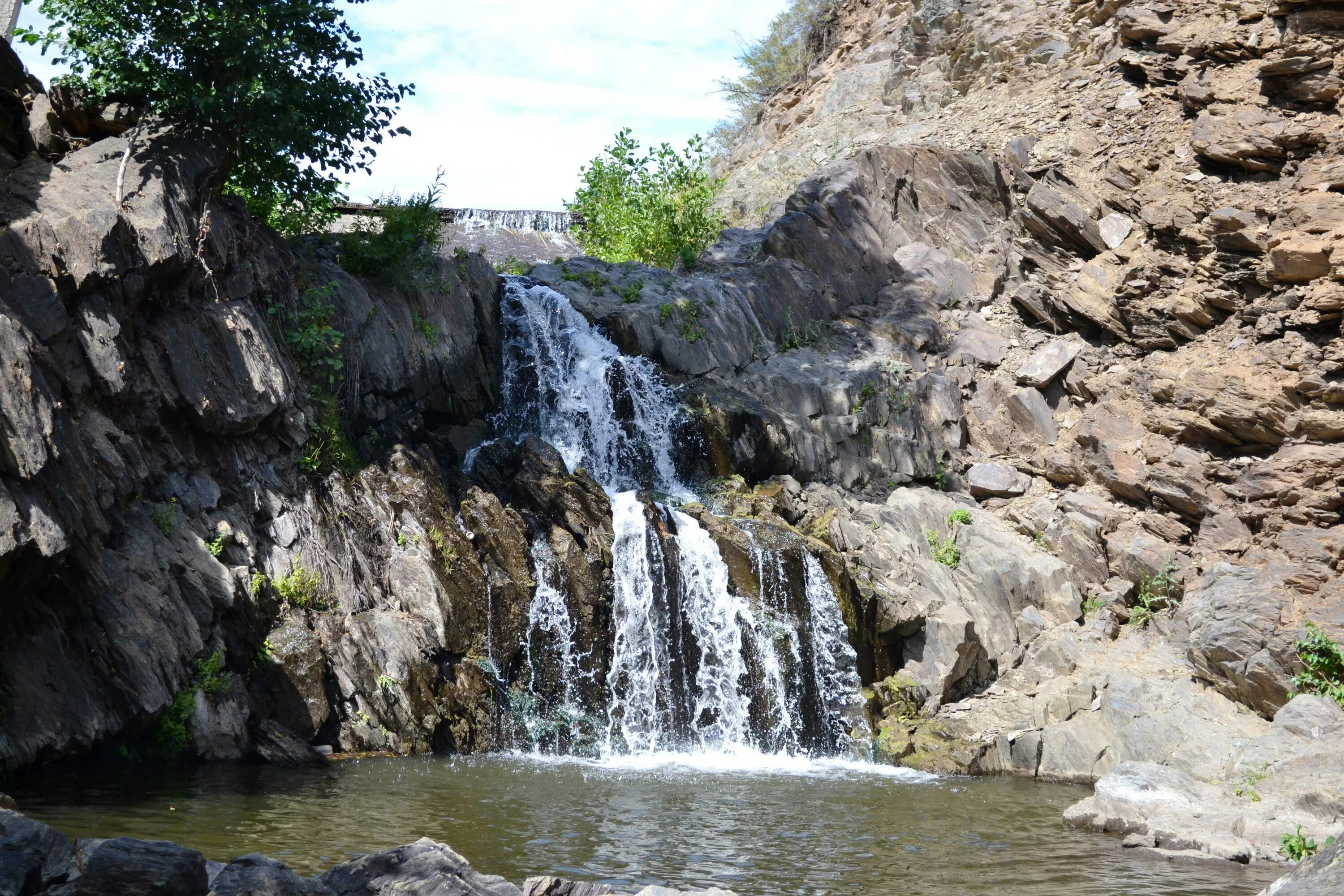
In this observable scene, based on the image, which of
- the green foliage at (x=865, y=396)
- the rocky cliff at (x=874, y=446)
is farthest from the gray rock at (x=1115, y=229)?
the green foliage at (x=865, y=396)

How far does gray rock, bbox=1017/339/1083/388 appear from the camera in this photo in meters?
21.4

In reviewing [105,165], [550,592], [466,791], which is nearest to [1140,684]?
[550,592]

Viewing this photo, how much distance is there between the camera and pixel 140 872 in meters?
6.28

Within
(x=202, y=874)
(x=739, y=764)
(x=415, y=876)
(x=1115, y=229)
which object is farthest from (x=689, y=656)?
(x=1115, y=229)

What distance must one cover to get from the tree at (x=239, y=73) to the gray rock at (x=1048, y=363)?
42.3 feet

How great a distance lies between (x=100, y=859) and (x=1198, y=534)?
1663cm

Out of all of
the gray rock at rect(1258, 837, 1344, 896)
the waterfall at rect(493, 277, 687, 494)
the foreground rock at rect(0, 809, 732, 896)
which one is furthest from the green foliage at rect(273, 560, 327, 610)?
the gray rock at rect(1258, 837, 1344, 896)

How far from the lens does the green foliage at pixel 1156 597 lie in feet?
58.3

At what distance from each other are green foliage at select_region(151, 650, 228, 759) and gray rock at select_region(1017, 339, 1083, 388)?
1543 centimetres

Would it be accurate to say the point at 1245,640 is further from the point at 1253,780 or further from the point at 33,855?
the point at 33,855

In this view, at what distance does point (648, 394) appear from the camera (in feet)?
63.9

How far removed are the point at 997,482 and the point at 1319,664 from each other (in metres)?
6.67

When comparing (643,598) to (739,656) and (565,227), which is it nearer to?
(739,656)

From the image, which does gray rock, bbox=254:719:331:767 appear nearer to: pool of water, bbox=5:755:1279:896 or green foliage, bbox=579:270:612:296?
pool of water, bbox=5:755:1279:896
